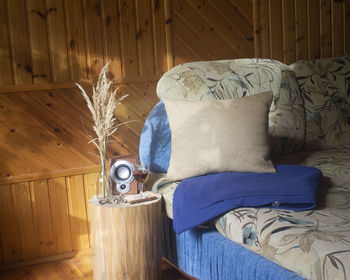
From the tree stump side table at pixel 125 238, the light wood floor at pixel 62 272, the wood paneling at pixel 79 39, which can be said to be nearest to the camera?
the tree stump side table at pixel 125 238

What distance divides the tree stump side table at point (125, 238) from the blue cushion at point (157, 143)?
30 cm

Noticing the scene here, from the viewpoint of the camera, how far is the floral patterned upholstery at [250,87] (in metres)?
2.48

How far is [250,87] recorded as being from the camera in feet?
8.39

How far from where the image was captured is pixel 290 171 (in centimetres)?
208

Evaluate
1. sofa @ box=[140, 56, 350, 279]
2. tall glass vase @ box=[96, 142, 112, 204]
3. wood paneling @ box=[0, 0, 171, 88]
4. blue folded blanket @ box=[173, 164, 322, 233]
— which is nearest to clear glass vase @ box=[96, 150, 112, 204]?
tall glass vase @ box=[96, 142, 112, 204]

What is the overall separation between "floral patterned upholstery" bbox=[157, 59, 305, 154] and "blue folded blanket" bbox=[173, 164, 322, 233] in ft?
1.49

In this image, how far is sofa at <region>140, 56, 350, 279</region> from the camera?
1.52m

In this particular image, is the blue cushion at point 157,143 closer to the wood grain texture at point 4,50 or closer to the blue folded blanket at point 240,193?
the blue folded blanket at point 240,193

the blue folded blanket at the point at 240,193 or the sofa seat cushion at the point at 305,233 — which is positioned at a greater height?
the blue folded blanket at the point at 240,193

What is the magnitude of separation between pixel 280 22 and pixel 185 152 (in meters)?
1.74

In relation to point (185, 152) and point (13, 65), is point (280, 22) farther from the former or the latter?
point (13, 65)

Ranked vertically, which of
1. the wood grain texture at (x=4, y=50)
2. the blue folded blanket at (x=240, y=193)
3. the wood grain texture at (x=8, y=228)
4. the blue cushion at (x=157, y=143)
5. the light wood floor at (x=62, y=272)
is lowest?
the light wood floor at (x=62, y=272)

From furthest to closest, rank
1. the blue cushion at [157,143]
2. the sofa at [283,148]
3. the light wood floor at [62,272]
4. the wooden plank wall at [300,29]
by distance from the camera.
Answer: the wooden plank wall at [300,29], the light wood floor at [62,272], the blue cushion at [157,143], the sofa at [283,148]

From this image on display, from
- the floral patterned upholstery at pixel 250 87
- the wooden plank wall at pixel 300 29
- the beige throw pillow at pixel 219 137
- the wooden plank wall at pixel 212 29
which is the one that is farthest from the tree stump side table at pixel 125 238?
the wooden plank wall at pixel 300 29
